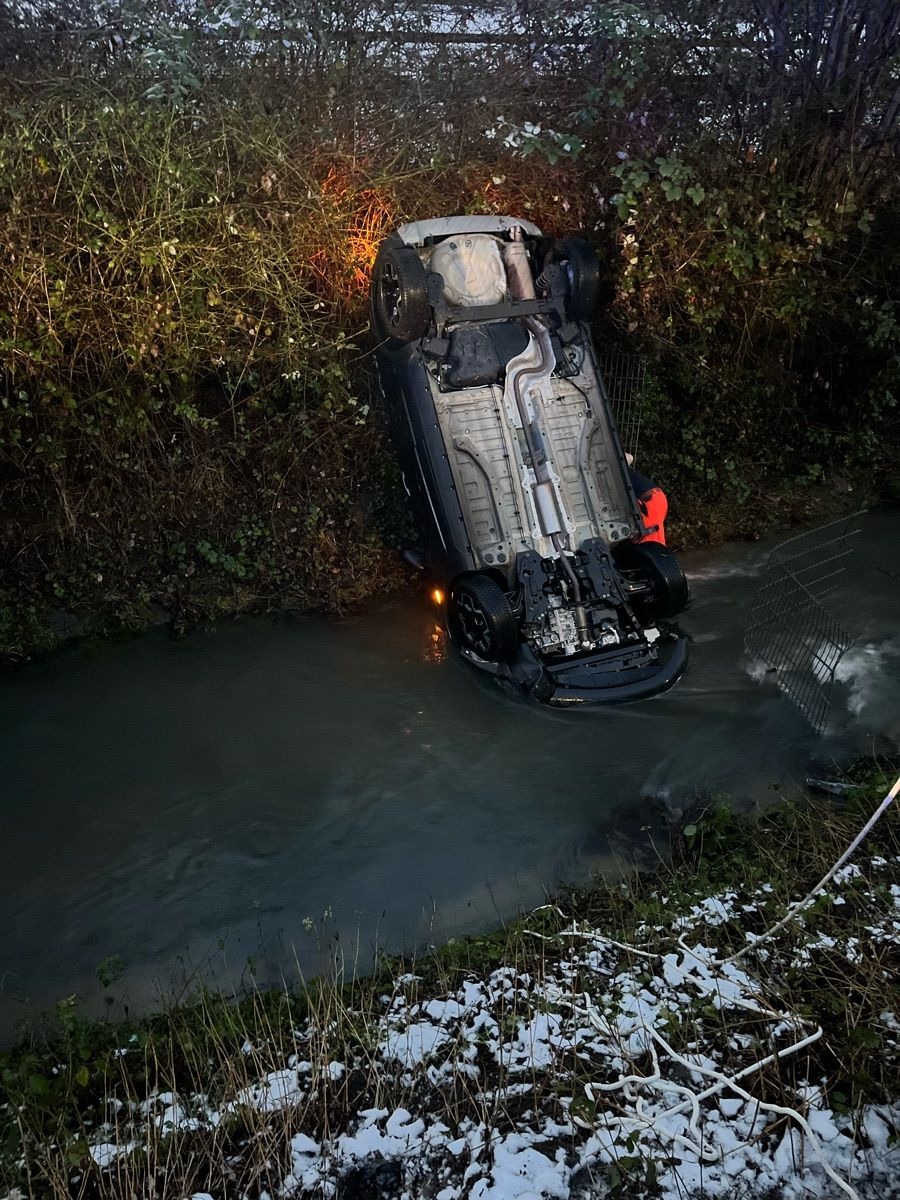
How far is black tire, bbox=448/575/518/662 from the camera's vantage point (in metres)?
6.54

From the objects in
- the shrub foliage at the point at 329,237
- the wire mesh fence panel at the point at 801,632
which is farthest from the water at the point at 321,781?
the shrub foliage at the point at 329,237

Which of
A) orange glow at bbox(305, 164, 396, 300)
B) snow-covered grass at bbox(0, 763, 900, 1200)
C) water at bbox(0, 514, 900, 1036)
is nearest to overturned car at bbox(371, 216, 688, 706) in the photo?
water at bbox(0, 514, 900, 1036)

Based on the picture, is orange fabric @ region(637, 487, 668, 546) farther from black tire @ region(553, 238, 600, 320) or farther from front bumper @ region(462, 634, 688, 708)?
black tire @ region(553, 238, 600, 320)

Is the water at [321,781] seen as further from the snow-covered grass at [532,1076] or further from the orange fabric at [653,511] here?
the orange fabric at [653,511]

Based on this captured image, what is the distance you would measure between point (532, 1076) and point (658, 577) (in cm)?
377

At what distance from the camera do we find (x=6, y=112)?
691 cm

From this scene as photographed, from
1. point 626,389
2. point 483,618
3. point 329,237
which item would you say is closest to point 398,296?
point 329,237

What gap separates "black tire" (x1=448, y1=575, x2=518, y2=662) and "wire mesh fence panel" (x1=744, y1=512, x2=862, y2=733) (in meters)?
2.07

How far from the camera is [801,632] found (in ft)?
Answer: 25.4

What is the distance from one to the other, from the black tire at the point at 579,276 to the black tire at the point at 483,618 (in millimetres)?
2085

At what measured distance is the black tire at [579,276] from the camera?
7.06 metres

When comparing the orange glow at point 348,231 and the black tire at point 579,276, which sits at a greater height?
the orange glow at point 348,231

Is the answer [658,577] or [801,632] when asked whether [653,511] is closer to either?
[658,577]

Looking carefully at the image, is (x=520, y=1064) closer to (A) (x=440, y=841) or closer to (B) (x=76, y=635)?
(A) (x=440, y=841)
